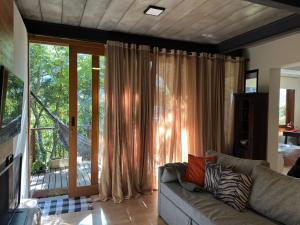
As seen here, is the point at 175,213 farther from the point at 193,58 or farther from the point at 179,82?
the point at 193,58

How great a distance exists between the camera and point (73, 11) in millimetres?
2902

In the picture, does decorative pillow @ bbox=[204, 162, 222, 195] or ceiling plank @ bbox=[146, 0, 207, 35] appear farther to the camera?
ceiling plank @ bbox=[146, 0, 207, 35]

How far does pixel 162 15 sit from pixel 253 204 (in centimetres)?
234

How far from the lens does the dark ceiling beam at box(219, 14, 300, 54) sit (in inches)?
115

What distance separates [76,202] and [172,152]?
1.64 m

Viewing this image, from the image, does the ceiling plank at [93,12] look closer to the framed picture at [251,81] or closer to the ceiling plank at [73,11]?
the ceiling plank at [73,11]

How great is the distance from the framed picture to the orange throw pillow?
72.9 inches

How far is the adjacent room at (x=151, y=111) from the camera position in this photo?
235cm

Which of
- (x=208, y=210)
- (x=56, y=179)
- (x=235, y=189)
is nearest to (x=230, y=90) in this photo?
(x=235, y=189)

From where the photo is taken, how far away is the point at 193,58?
4082 mm

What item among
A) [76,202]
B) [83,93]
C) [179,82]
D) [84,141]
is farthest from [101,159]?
[179,82]

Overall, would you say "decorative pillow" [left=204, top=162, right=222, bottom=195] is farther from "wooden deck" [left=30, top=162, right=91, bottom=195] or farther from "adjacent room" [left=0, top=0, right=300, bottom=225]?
"wooden deck" [left=30, top=162, right=91, bottom=195]

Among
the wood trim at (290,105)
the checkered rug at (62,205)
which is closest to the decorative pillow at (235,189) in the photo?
the checkered rug at (62,205)

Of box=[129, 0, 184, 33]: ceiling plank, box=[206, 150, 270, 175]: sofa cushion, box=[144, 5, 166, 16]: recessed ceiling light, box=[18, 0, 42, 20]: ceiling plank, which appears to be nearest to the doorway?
box=[18, 0, 42, 20]: ceiling plank
